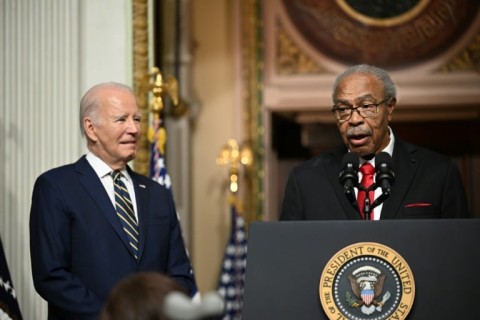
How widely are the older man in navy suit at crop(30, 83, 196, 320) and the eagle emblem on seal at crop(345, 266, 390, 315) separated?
1.05 meters

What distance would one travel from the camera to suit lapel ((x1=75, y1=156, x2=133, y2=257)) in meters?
3.94

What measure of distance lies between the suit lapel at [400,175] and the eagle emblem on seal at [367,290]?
0.60m

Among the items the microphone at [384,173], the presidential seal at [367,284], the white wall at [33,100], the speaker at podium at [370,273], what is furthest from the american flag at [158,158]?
the presidential seal at [367,284]

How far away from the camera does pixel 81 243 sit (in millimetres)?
3879

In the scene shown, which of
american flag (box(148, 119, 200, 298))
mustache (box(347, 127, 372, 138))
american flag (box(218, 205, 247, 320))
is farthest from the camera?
american flag (box(218, 205, 247, 320))

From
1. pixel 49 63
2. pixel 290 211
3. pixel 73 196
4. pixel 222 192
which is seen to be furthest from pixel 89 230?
pixel 222 192

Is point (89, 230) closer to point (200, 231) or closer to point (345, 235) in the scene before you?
point (345, 235)

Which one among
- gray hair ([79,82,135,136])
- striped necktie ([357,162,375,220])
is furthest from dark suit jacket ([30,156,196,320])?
striped necktie ([357,162,375,220])

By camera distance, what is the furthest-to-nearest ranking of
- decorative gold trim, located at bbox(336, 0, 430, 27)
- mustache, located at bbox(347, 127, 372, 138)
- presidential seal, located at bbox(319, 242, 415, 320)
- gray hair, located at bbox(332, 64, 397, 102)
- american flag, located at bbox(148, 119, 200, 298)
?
decorative gold trim, located at bbox(336, 0, 430, 27), american flag, located at bbox(148, 119, 200, 298), gray hair, located at bbox(332, 64, 397, 102), mustache, located at bbox(347, 127, 372, 138), presidential seal, located at bbox(319, 242, 415, 320)

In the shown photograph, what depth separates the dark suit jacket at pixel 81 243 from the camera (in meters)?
3.74

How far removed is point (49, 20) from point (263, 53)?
376 centimetres

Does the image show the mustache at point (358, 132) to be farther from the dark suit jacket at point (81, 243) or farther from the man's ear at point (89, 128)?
the man's ear at point (89, 128)

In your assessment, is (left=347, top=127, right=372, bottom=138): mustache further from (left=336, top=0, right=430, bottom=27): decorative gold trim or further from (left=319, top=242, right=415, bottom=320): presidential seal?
(left=336, top=0, right=430, bottom=27): decorative gold trim

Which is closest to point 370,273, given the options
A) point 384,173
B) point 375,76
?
point 384,173
